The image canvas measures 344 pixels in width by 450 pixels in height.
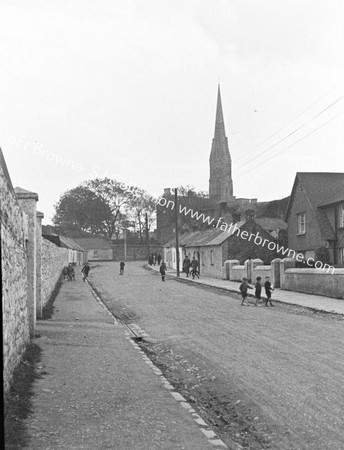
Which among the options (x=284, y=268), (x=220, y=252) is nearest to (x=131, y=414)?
(x=284, y=268)

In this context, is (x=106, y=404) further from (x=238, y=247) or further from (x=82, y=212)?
(x=82, y=212)

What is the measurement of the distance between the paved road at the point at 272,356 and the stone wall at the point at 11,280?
10.3 ft

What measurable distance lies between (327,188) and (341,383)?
1213 inches

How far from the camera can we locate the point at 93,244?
96.1 m

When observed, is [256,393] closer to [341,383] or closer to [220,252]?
[341,383]

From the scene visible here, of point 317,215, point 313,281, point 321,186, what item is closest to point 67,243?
point 321,186

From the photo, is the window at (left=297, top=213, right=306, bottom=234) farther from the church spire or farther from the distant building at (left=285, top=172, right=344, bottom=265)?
the church spire

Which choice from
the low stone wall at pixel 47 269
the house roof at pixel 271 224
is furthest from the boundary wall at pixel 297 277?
the house roof at pixel 271 224

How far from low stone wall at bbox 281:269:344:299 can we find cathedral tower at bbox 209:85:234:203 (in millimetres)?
85036

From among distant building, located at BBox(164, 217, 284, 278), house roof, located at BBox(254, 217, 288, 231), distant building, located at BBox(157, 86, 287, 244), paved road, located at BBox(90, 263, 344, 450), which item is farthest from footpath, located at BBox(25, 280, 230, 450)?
house roof, located at BBox(254, 217, 288, 231)

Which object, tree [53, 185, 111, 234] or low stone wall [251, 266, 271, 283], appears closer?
low stone wall [251, 266, 271, 283]

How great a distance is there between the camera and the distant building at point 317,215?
34.6 meters

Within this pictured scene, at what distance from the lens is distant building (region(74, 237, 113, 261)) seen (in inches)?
3760

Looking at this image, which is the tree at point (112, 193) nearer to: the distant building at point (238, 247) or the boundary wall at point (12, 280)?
the distant building at point (238, 247)
